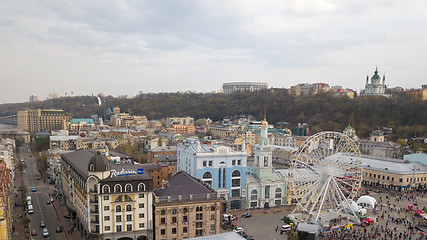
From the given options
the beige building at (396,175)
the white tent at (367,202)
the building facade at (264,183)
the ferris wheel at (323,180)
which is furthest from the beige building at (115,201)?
the beige building at (396,175)

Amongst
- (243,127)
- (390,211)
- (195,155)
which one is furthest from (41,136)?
(390,211)

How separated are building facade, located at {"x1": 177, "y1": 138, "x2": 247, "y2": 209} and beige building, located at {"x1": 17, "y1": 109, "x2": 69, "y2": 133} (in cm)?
14384

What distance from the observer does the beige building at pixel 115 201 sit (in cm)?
3909

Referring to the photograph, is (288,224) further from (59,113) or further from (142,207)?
(59,113)

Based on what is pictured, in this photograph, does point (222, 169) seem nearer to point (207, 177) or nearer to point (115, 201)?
point (207, 177)

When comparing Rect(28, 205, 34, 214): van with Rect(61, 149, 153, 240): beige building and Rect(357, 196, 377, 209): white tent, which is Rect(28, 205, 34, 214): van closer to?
Rect(61, 149, 153, 240): beige building

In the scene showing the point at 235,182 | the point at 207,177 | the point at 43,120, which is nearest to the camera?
the point at 207,177

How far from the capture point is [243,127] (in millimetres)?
149875

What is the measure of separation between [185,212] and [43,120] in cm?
16205

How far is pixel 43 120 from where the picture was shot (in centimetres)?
17612

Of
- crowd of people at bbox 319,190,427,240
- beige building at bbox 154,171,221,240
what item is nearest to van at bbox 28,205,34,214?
beige building at bbox 154,171,221,240

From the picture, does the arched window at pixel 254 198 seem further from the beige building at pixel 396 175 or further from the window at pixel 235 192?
the beige building at pixel 396 175

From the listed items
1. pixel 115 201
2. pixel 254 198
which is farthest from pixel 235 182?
pixel 115 201

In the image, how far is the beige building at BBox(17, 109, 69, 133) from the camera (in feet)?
578
